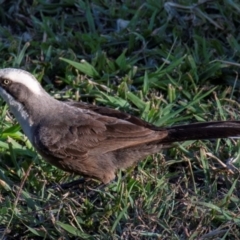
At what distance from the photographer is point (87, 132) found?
5898 mm

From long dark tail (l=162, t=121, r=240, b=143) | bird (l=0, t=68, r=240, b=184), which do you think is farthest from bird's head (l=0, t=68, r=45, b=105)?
long dark tail (l=162, t=121, r=240, b=143)

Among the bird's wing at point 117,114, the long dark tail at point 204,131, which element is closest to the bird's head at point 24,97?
the bird's wing at point 117,114

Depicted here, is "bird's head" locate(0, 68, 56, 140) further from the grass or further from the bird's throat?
the grass

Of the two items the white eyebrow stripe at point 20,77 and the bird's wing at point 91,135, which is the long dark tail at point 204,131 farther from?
the white eyebrow stripe at point 20,77

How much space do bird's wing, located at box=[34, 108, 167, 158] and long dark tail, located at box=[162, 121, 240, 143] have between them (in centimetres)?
8

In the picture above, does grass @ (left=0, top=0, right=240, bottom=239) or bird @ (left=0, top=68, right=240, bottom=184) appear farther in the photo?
bird @ (left=0, top=68, right=240, bottom=184)

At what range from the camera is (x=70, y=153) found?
228 inches

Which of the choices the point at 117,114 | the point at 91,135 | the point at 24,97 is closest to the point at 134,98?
the point at 117,114

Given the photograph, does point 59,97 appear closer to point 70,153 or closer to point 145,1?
point 70,153

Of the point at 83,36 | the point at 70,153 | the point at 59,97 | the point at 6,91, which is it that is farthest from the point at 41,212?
the point at 83,36

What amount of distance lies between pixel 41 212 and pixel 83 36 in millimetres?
2320

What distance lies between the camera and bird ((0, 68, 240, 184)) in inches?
227

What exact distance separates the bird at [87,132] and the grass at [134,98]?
6.5 inches

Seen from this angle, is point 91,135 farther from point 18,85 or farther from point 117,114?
point 18,85
